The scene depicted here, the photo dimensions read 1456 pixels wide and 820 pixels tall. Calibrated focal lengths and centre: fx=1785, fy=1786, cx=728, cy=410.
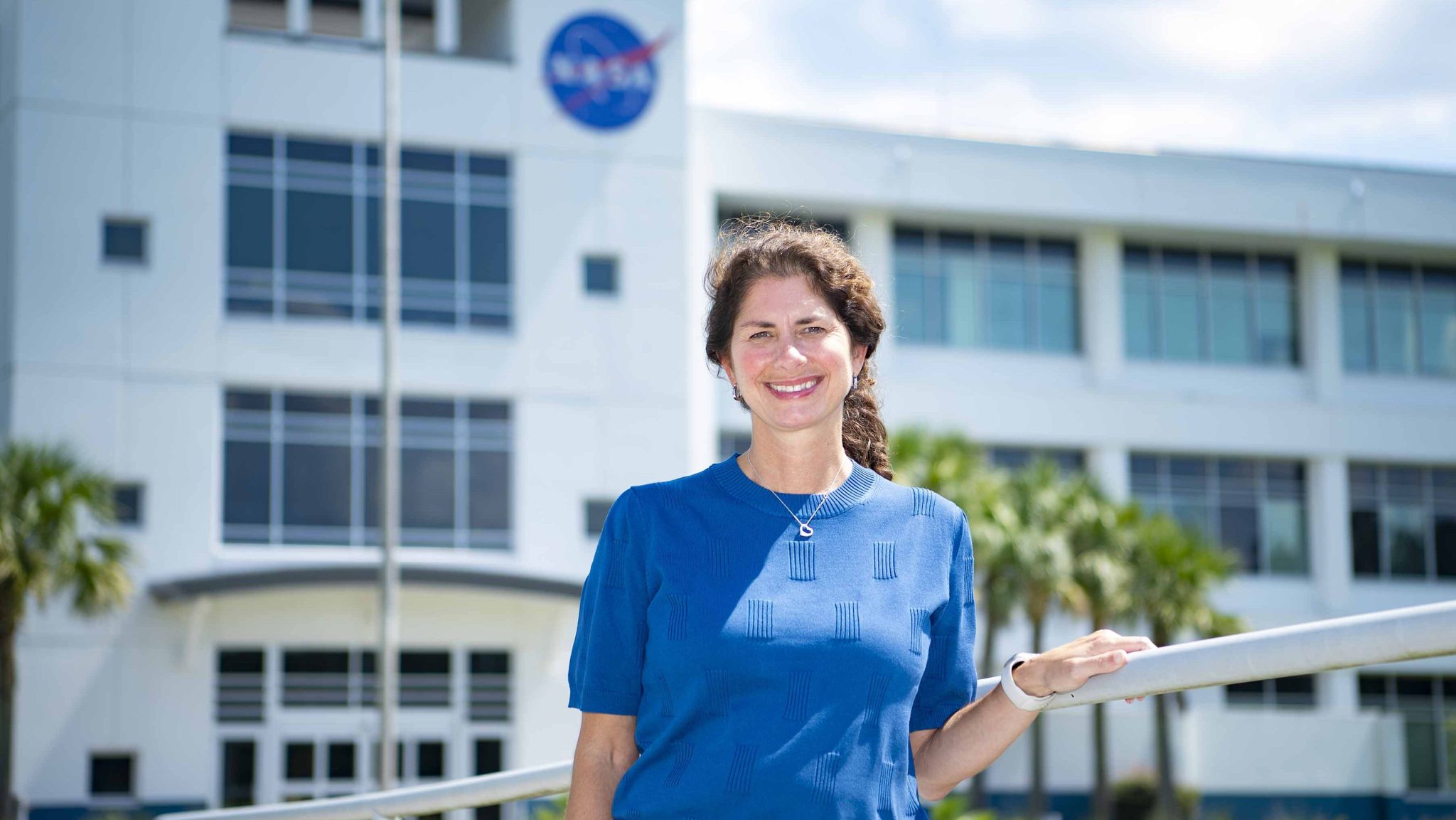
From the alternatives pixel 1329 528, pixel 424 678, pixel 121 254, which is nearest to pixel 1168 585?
pixel 1329 528

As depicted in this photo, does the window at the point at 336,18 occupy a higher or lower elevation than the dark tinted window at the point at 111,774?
higher

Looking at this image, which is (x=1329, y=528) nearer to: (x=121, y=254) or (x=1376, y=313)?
(x=1376, y=313)

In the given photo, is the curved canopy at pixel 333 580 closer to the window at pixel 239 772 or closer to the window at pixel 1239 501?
the window at pixel 239 772

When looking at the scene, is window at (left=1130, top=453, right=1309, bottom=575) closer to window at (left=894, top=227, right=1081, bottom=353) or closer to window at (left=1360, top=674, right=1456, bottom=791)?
window at (left=1360, top=674, right=1456, bottom=791)

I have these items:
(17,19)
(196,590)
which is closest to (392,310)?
(196,590)

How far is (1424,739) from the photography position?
33.0 meters

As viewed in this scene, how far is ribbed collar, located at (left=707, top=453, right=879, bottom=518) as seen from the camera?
270 cm

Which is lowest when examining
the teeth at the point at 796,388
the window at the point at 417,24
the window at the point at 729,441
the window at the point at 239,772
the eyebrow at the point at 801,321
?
the window at the point at 239,772

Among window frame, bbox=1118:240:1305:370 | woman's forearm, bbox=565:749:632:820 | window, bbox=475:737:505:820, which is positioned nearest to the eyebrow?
woman's forearm, bbox=565:749:632:820

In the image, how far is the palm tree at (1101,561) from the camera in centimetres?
2752

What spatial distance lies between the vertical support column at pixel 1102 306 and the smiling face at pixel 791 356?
32.0 meters

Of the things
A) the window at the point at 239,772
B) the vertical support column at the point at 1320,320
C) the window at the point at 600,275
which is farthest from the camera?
the vertical support column at the point at 1320,320

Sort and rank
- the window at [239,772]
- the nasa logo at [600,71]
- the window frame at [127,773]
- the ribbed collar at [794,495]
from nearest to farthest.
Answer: the ribbed collar at [794,495], the window frame at [127,773], the window at [239,772], the nasa logo at [600,71]

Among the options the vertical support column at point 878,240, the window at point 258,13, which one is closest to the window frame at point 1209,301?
the vertical support column at point 878,240
